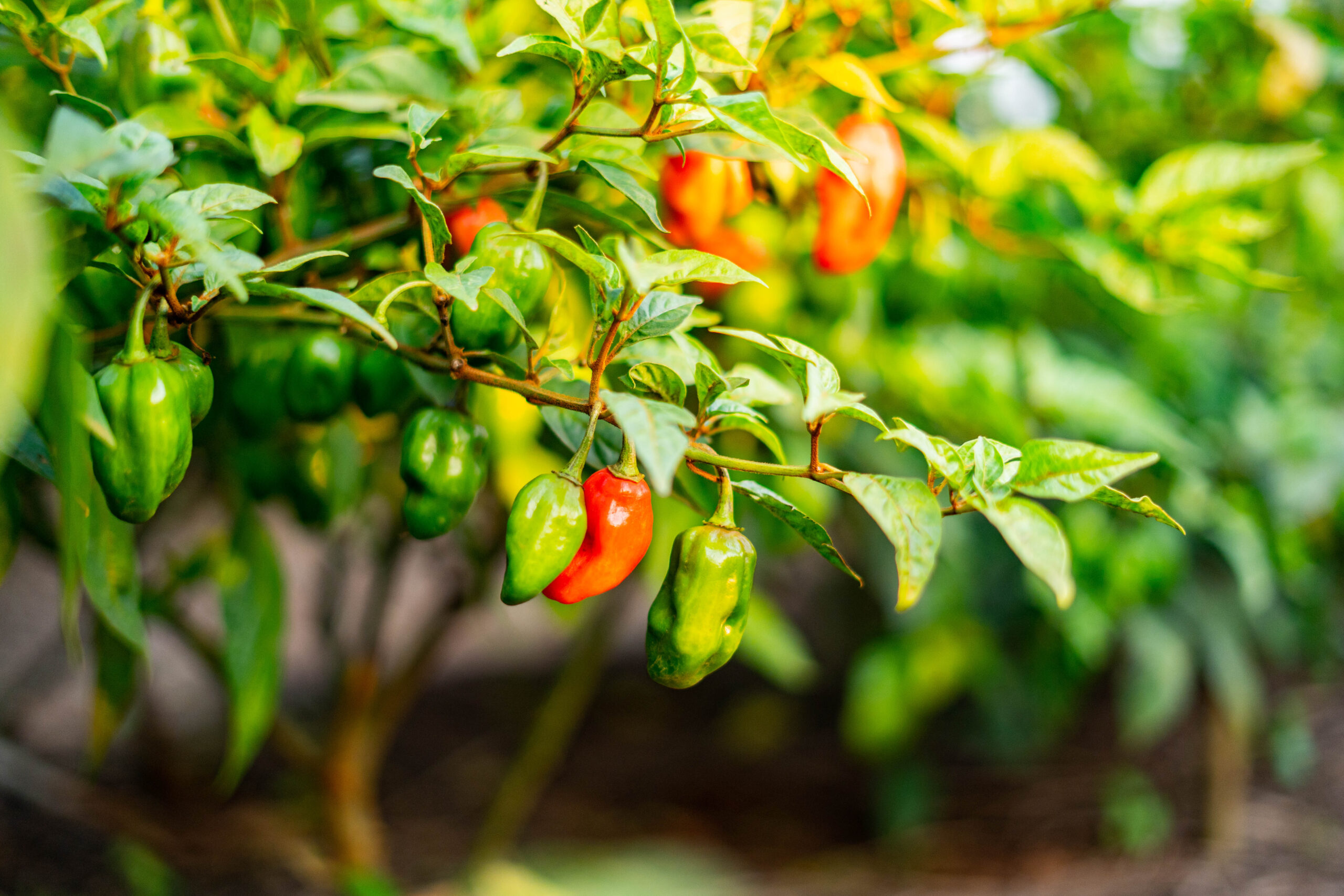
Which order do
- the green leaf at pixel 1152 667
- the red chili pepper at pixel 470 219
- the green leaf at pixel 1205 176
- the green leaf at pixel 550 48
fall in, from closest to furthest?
1. the green leaf at pixel 550 48
2. the red chili pepper at pixel 470 219
3. the green leaf at pixel 1205 176
4. the green leaf at pixel 1152 667

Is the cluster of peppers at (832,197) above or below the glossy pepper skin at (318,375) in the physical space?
above

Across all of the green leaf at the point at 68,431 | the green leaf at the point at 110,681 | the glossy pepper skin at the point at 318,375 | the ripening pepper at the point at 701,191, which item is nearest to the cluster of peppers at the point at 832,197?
the ripening pepper at the point at 701,191

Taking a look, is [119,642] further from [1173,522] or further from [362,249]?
[1173,522]

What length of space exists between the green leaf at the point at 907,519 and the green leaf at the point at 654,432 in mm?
79

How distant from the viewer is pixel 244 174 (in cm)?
49

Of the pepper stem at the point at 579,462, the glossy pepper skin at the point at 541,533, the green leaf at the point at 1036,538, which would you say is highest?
the green leaf at the point at 1036,538

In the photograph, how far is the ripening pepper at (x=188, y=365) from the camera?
37 centimetres

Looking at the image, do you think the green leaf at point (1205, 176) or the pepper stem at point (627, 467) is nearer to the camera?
the pepper stem at point (627, 467)

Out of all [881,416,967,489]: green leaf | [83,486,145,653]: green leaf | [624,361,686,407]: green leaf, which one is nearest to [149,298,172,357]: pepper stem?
[83,486,145,653]: green leaf

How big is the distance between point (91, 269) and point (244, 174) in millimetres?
96

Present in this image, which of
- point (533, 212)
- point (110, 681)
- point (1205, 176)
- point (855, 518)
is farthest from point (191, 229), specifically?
point (855, 518)

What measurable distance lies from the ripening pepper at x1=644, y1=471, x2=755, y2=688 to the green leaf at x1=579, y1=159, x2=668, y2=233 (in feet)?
0.40

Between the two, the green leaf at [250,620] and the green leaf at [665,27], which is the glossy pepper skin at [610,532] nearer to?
the green leaf at [665,27]

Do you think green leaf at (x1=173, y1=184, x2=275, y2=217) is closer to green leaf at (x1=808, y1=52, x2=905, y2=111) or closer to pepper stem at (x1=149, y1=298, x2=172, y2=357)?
pepper stem at (x1=149, y1=298, x2=172, y2=357)
